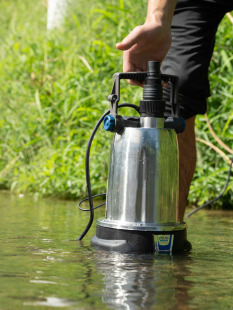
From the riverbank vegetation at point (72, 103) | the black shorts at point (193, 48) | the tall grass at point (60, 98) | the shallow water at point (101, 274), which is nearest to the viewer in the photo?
the shallow water at point (101, 274)

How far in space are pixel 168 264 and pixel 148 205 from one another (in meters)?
0.22

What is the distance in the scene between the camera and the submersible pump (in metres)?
2.15

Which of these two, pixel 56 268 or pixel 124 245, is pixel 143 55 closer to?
pixel 124 245

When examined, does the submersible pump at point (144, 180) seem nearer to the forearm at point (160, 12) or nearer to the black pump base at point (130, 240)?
the black pump base at point (130, 240)

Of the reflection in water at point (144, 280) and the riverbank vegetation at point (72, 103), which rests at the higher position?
the riverbank vegetation at point (72, 103)

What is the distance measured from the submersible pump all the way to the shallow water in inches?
2.5

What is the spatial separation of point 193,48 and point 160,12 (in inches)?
18.5

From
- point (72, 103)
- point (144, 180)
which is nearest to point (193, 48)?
point (144, 180)

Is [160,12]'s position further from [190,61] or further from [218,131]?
[218,131]

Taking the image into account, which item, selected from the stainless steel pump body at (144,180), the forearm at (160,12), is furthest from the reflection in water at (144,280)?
the forearm at (160,12)

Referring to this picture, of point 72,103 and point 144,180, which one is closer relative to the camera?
point 144,180

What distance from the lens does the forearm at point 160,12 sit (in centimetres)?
233

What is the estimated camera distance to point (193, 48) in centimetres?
278

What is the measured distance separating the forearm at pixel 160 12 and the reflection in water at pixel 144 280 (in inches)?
32.5
